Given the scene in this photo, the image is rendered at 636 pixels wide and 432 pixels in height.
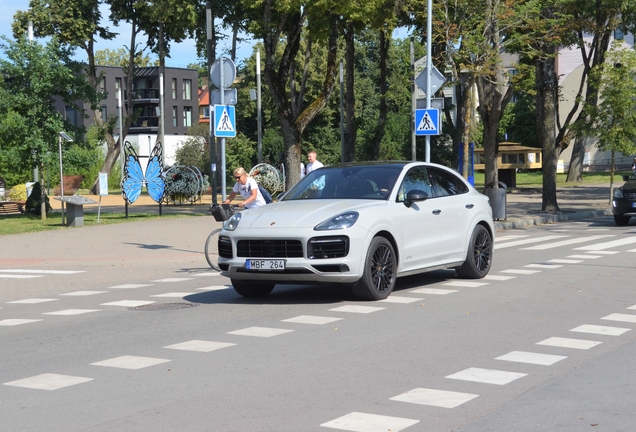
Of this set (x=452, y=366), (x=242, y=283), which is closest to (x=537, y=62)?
(x=242, y=283)

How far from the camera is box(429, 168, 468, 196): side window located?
42.7 ft

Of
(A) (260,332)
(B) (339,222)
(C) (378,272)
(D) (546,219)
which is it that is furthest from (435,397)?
(D) (546,219)

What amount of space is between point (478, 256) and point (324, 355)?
5.95 metres

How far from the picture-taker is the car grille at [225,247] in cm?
1138

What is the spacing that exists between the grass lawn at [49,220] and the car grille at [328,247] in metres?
16.4

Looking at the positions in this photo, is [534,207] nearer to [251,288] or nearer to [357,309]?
[251,288]

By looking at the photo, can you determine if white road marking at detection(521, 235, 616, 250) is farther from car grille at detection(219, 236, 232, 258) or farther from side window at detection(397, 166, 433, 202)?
car grille at detection(219, 236, 232, 258)

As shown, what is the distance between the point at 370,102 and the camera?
279 ft

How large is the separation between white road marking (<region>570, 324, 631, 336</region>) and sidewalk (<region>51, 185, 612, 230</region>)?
14932 mm

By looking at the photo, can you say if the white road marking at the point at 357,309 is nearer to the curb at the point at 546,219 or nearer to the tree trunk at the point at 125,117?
the curb at the point at 546,219

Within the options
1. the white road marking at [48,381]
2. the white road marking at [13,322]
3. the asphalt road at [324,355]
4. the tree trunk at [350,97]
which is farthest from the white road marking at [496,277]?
the tree trunk at [350,97]

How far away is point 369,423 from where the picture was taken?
229 inches

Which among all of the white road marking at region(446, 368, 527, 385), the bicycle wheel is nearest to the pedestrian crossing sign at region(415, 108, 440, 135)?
the bicycle wheel

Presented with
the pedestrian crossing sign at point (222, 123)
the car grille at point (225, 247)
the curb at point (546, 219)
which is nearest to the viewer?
the car grille at point (225, 247)
